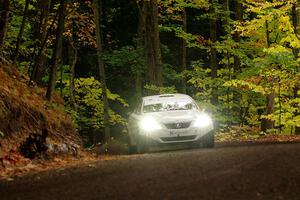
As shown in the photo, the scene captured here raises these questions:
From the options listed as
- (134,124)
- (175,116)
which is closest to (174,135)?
(175,116)

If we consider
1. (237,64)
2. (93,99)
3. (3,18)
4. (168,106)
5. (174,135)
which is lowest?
(174,135)

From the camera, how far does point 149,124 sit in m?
14.2

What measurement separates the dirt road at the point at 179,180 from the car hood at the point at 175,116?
3.55 m

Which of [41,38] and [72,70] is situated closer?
[41,38]

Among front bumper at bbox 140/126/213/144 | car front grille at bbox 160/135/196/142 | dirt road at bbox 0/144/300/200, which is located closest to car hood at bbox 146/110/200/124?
front bumper at bbox 140/126/213/144

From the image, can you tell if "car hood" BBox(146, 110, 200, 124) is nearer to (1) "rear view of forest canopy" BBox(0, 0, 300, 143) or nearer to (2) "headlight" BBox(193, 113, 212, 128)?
(2) "headlight" BBox(193, 113, 212, 128)

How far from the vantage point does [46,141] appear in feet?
42.5

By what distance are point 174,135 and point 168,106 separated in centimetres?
155

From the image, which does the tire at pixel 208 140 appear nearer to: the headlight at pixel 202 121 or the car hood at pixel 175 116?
the headlight at pixel 202 121

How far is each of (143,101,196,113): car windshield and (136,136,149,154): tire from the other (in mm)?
1108

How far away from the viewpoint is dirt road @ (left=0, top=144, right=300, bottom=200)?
6375 millimetres

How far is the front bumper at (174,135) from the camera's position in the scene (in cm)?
1405

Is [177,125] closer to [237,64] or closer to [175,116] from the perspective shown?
[175,116]

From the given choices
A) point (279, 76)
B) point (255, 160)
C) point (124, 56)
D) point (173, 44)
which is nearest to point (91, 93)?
point (124, 56)
